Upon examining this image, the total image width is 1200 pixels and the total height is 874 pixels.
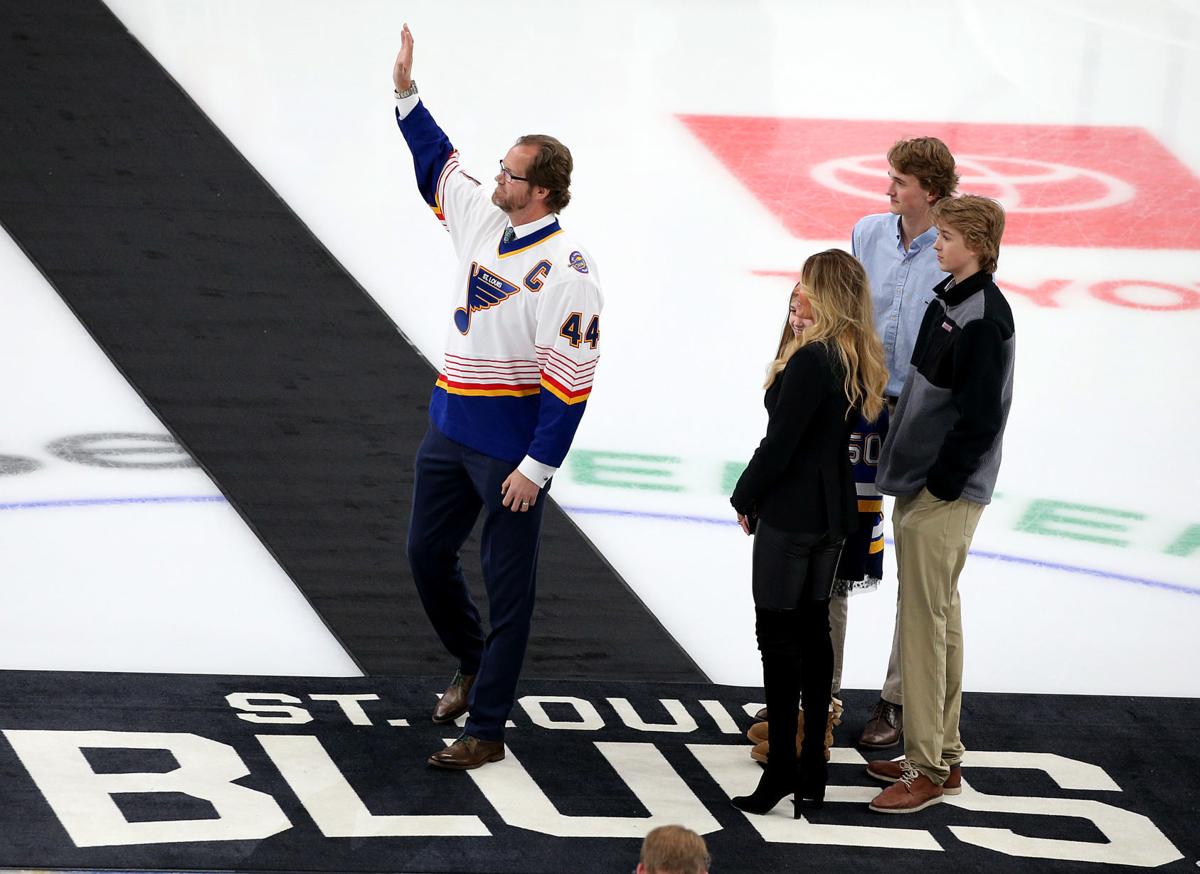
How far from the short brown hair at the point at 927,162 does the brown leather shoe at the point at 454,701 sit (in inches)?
56.8

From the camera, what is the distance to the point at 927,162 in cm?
351

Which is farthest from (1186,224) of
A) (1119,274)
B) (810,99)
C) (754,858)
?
(754,858)

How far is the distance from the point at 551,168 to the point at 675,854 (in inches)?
61.6

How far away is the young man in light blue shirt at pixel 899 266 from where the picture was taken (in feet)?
11.6

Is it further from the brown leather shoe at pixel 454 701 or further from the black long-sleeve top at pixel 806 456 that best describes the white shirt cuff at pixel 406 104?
the brown leather shoe at pixel 454 701

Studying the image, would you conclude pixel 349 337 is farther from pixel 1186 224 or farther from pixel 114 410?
pixel 1186 224

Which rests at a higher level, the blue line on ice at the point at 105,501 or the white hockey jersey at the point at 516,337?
the white hockey jersey at the point at 516,337

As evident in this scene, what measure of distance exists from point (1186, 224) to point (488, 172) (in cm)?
294

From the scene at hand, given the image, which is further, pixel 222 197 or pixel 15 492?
pixel 222 197

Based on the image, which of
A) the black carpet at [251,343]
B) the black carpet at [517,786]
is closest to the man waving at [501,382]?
the black carpet at [517,786]

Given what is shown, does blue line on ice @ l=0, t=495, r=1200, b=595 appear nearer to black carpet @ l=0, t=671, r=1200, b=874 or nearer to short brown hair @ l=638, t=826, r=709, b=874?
black carpet @ l=0, t=671, r=1200, b=874

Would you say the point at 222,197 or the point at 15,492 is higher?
the point at 222,197

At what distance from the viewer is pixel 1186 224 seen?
709 centimetres

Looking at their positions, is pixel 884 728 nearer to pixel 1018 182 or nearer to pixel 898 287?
→ pixel 898 287
